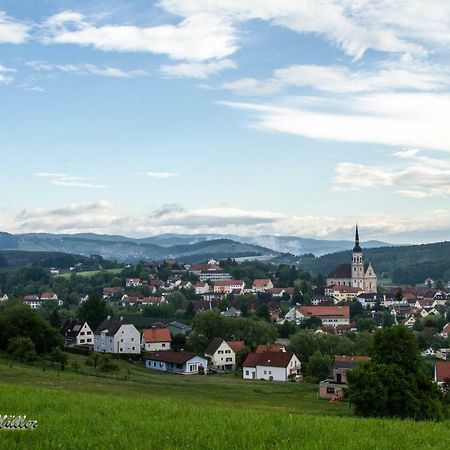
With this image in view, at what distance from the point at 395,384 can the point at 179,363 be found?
126 feet

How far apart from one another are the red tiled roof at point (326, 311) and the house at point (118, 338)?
63914mm

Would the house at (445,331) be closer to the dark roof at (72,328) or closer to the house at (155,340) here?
the house at (155,340)

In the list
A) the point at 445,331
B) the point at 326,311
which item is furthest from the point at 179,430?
the point at 326,311

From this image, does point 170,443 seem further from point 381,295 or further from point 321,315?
point 381,295

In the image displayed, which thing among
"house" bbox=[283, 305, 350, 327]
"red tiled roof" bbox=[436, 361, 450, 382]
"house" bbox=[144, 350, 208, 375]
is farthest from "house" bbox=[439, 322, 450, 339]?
"house" bbox=[144, 350, 208, 375]

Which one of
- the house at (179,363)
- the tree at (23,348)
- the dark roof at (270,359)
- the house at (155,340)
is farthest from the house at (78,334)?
the tree at (23,348)

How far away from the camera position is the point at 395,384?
112 ft

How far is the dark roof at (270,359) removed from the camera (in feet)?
223

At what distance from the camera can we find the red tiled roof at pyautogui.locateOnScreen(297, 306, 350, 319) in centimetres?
14138

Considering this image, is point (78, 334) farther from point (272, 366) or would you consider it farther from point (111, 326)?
point (272, 366)

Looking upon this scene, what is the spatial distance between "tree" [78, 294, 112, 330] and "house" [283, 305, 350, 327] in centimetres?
5357

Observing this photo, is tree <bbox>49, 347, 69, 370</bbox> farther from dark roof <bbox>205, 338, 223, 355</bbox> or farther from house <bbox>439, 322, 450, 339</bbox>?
house <bbox>439, 322, 450, 339</bbox>

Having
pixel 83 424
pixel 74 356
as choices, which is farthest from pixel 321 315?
pixel 83 424

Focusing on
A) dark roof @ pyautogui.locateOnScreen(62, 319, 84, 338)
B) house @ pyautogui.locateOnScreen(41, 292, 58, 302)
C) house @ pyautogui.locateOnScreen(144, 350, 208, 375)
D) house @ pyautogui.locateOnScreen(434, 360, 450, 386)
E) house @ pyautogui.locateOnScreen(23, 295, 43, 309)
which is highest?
house @ pyautogui.locateOnScreen(41, 292, 58, 302)
